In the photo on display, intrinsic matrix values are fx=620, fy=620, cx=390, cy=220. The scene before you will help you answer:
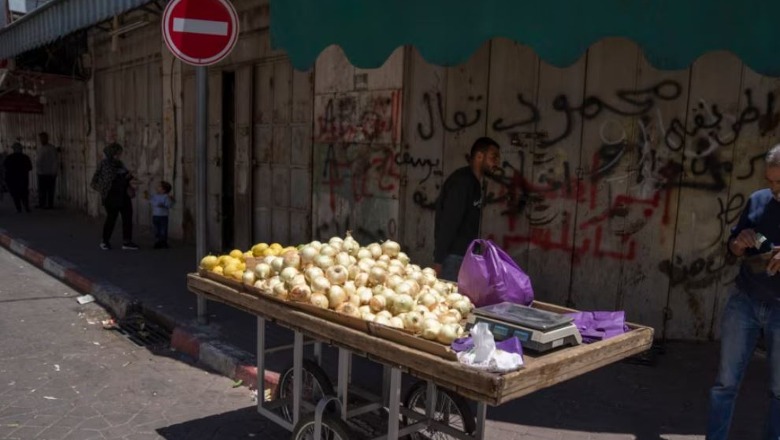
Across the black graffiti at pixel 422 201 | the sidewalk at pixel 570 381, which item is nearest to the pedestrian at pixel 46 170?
the sidewalk at pixel 570 381

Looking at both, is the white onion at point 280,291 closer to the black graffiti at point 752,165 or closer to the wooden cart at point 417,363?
the wooden cart at point 417,363

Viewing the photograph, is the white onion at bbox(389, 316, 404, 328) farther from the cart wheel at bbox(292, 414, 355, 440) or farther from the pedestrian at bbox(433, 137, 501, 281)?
the pedestrian at bbox(433, 137, 501, 281)

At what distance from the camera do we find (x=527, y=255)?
6.07 meters

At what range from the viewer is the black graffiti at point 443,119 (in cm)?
627

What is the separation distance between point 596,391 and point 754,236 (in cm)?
188

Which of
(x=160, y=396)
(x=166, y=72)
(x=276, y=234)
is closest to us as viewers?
(x=160, y=396)

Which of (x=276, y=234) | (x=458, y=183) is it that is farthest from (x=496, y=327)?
(x=276, y=234)

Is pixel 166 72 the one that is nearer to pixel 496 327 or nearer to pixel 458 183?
pixel 458 183

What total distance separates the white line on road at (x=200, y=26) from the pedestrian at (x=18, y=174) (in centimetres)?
1143

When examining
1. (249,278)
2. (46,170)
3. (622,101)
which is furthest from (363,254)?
(46,170)

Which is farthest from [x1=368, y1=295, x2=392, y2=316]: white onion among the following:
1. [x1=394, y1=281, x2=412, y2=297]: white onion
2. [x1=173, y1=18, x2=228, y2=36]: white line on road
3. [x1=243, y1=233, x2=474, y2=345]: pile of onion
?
[x1=173, y1=18, x2=228, y2=36]: white line on road

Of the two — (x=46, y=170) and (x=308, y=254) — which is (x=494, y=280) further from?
(x=46, y=170)

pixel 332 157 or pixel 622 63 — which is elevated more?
pixel 622 63

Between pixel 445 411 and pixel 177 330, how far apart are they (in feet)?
10.6
